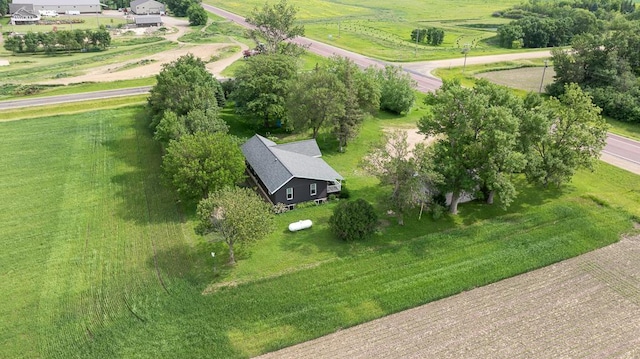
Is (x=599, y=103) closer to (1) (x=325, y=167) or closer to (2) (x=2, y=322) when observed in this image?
(1) (x=325, y=167)

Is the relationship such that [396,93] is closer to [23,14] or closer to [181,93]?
[181,93]

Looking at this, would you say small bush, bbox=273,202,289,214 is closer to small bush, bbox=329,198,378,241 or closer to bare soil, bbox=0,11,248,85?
small bush, bbox=329,198,378,241

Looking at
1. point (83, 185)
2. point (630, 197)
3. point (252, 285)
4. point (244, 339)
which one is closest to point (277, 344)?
point (244, 339)

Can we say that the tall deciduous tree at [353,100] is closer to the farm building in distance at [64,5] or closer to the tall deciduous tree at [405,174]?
the tall deciduous tree at [405,174]

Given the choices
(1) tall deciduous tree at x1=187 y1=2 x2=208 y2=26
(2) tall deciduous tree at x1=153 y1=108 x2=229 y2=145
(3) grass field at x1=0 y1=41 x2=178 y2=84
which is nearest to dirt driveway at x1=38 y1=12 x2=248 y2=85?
(3) grass field at x1=0 y1=41 x2=178 y2=84

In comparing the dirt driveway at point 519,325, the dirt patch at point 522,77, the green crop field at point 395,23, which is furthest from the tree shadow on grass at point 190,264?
the green crop field at point 395,23
